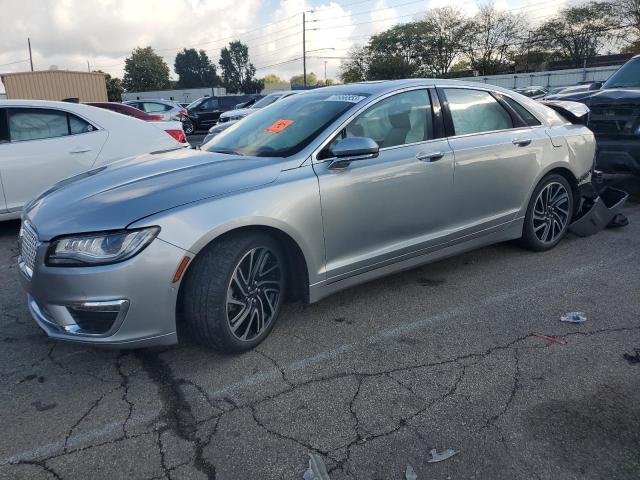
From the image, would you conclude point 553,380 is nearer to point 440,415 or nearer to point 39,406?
point 440,415

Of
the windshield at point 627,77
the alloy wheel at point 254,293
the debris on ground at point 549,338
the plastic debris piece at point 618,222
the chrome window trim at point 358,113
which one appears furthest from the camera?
the windshield at point 627,77

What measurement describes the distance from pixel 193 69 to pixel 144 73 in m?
12.7

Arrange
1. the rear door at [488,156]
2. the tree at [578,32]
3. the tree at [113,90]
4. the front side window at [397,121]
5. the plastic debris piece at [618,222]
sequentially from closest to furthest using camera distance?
the front side window at [397,121]
the rear door at [488,156]
the plastic debris piece at [618,222]
the tree at [578,32]
the tree at [113,90]

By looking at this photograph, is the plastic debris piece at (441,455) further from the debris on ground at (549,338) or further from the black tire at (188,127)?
the black tire at (188,127)

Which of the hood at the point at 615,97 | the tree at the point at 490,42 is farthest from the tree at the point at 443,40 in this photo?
the hood at the point at 615,97

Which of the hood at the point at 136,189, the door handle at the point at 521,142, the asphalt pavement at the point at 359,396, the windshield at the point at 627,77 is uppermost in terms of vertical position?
the windshield at the point at 627,77

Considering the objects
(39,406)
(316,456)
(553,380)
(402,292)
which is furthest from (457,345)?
(39,406)

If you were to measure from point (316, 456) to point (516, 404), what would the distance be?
104 centimetres

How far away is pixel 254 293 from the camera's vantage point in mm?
3115

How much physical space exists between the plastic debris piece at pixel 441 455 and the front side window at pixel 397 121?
207cm

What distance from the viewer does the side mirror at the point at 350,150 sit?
10.7 feet

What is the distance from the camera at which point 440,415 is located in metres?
2.50

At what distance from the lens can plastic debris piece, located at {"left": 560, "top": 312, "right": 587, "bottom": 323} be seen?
3452 mm

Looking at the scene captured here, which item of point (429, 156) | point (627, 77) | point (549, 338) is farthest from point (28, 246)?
point (627, 77)
